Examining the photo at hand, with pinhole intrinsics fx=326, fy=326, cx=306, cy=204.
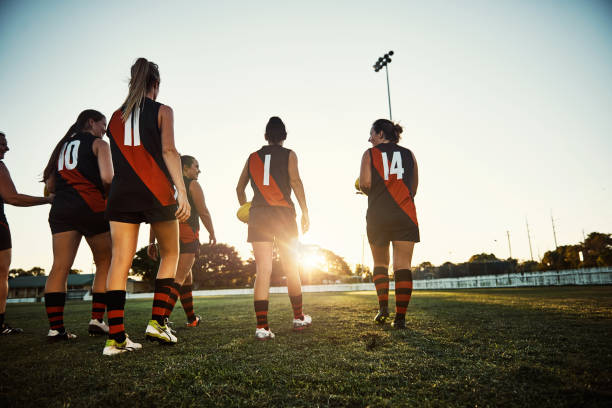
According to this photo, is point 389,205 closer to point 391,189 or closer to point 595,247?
point 391,189

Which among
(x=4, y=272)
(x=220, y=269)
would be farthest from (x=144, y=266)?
(x=4, y=272)

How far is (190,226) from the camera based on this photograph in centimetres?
427

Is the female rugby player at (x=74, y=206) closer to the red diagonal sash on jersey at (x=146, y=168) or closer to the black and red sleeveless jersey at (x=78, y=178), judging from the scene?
the black and red sleeveless jersey at (x=78, y=178)

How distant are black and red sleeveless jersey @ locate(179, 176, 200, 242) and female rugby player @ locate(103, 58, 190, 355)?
4.39ft

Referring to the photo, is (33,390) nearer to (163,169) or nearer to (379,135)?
(163,169)

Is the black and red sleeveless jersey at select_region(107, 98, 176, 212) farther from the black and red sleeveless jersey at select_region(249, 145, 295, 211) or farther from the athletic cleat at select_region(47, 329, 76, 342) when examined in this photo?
the athletic cleat at select_region(47, 329, 76, 342)

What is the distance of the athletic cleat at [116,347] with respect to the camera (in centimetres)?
231

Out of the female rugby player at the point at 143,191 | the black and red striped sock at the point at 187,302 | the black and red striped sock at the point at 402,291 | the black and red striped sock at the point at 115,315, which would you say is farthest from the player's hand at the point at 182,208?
the black and red striped sock at the point at 402,291

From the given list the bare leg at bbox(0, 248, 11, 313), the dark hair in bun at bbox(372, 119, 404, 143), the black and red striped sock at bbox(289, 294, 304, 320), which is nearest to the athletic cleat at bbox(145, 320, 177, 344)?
the black and red striped sock at bbox(289, 294, 304, 320)

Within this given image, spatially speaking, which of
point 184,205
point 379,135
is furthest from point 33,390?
point 379,135

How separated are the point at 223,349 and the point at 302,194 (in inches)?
75.6

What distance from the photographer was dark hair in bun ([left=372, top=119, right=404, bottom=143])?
4055 millimetres

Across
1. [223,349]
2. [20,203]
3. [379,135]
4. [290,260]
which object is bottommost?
[223,349]

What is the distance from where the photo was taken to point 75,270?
96500 mm
